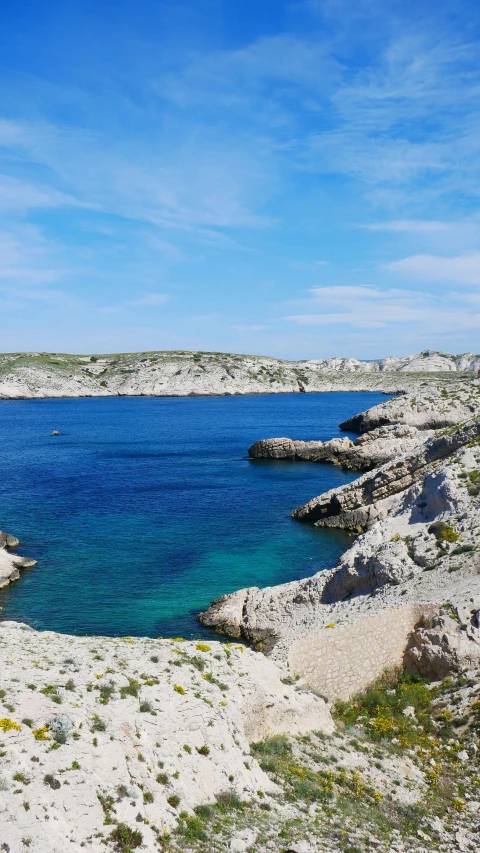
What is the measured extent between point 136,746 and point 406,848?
711 cm

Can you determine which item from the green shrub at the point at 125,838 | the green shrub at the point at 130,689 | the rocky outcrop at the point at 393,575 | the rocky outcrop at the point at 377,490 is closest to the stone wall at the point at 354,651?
the rocky outcrop at the point at 393,575

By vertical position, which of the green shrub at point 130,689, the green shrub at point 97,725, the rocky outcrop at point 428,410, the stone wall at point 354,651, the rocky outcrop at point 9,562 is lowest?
the rocky outcrop at point 9,562

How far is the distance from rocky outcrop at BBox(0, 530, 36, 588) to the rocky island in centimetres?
1656

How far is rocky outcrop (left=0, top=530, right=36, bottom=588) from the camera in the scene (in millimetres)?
38500

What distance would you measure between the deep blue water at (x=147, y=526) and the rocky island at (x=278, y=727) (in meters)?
9.17

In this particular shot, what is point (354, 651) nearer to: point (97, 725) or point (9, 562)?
point (97, 725)

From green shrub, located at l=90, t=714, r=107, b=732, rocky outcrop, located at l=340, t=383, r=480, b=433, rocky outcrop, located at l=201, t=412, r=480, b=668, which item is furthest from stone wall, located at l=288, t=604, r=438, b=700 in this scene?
rocky outcrop, located at l=340, t=383, r=480, b=433

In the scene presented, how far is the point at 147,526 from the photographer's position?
50344 mm

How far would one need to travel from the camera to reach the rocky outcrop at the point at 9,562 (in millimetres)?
38500

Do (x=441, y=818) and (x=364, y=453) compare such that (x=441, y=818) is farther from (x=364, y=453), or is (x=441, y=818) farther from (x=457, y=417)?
(x=457, y=417)

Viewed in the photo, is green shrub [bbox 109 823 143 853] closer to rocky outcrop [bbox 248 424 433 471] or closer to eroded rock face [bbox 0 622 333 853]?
eroded rock face [bbox 0 622 333 853]

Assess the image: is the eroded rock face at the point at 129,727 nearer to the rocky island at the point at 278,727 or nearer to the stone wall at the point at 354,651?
the rocky island at the point at 278,727

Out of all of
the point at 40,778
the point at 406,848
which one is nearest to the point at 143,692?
the point at 40,778

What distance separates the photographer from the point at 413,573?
27.5 m
